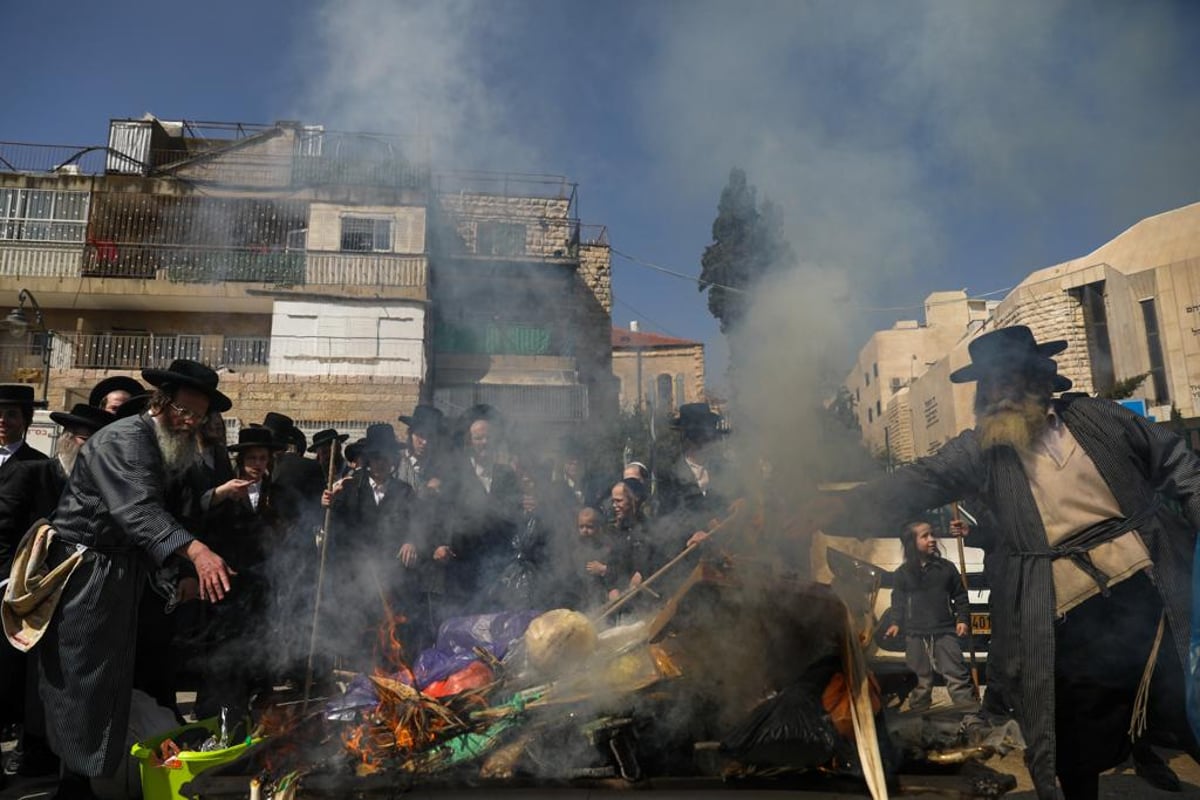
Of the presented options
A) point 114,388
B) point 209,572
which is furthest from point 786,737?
point 114,388

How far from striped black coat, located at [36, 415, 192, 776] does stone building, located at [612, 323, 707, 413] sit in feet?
79.7

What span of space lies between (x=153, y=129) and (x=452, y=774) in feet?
80.6

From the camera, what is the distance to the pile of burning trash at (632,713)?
91.9 inches

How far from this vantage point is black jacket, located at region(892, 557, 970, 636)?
4797 mm

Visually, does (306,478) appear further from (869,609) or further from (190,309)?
(190,309)

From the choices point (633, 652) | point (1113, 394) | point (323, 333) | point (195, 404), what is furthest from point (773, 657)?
point (323, 333)

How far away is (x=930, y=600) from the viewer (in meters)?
4.83

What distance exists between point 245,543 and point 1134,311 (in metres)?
17.0

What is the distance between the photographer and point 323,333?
16812 millimetres

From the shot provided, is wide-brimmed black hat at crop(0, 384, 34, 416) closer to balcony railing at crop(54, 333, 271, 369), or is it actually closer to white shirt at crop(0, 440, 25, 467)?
white shirt at crop(0, 440, 25, 467)

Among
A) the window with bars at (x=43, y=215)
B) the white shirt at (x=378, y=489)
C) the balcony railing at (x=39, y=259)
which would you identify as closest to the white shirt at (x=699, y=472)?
the white shirt at (x=378, y=489)

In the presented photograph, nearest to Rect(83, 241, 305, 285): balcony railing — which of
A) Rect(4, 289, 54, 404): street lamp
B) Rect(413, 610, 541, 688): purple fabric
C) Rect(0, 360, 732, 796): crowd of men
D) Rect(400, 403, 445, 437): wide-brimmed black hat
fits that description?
Rect(4, 289, 54, 404): street lamp

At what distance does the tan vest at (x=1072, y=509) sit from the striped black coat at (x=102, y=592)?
3.20 meters

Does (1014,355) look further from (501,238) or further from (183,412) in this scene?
(501,238)
